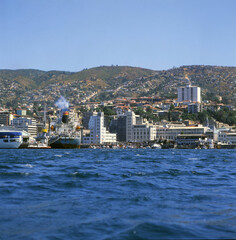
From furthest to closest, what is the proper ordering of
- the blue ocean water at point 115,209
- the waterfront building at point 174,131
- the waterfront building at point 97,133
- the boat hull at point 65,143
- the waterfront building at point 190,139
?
the waterfront building at point 174,131, the waterfront building at point 97,133, the waterfront building at point 190,139, the boat hull at point 65,143, the blue ocean water at point 115,209

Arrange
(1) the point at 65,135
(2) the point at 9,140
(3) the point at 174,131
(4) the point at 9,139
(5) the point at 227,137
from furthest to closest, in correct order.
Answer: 1. (3) the point at 174,131
2. (5) the point at 227,137
3. (1) the point at 65,135
4. (4) the point at 9,139
5. (2) the point at 9,140

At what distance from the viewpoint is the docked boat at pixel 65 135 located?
124 m

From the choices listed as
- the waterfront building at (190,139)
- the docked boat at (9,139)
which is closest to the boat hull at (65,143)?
the docked boat at (9,139)

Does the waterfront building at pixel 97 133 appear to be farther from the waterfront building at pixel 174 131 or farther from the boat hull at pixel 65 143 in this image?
the boat hull at pixel 65 143

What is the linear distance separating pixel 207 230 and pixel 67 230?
3.28 meters

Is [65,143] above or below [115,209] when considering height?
below

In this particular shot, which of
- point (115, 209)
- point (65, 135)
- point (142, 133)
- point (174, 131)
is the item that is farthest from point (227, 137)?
point (115, 209)

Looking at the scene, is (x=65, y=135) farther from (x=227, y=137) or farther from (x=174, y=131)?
(x=227, y=137)

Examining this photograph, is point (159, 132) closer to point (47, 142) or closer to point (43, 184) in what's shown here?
point (47, 142)

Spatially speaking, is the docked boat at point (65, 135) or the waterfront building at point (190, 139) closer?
the docked boat at point (65, 135)

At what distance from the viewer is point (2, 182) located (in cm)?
1862

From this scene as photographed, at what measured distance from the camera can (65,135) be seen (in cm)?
12775

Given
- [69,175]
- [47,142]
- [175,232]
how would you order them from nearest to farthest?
[175,232], [69,175], [47,142]

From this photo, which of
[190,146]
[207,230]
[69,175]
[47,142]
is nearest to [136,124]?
[190,146]
